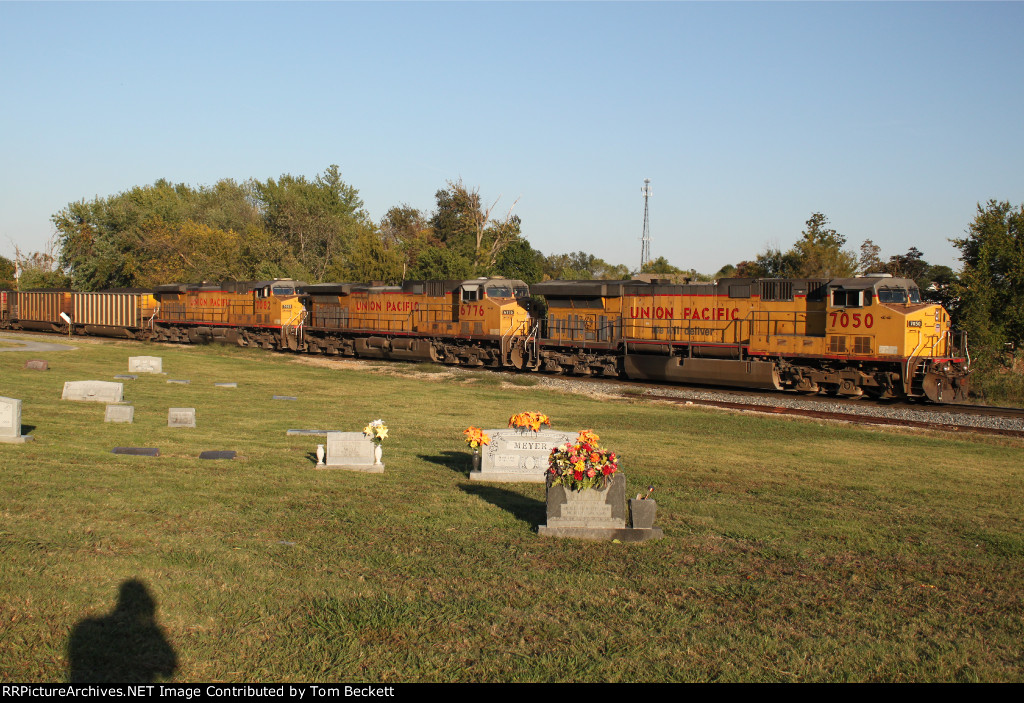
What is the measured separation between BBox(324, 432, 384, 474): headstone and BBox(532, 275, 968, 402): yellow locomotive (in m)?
17.9

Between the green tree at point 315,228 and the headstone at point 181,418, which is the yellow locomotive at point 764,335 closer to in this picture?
the headstone at point 181,418

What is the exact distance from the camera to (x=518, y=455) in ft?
41.0

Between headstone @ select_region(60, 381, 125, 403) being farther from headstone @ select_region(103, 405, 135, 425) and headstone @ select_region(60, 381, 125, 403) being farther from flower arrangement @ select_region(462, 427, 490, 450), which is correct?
flower arrangement @ select_region(462, 427, 490, 450)

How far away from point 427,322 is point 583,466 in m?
29.3

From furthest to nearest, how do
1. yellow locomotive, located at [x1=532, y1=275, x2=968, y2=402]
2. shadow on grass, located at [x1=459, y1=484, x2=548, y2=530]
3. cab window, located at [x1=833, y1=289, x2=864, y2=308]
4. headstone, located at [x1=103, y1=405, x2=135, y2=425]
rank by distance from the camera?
cab window, located at [x1=833, y1=289, x2=864, y2=308]
yellow locomotive, located at [x1=532, y1=275, x2=968, y2=402]
headstone, located at [x1=103, y1=405, x2=135, y2=425]
shadow on grass, located at [x1=459, y1=484, x2=548, y2=530]

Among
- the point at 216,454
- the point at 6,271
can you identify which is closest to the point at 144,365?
the point at 216,454

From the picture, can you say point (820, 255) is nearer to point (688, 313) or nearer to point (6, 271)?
point (688, 313)

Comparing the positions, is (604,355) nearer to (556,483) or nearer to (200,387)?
(200,387)

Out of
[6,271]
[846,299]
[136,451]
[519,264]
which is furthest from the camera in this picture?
[6,271]

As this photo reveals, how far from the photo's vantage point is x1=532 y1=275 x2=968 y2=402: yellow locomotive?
24.5m

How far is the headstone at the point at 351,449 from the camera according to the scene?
12625 mm

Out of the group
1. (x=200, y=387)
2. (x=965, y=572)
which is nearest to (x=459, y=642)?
(x=965, y=572)

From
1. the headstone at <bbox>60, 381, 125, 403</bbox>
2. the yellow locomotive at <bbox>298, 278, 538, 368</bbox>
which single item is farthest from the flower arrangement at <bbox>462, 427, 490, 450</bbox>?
the yellow locomotive at <bbox>298, 278, 538, 368</bbox>

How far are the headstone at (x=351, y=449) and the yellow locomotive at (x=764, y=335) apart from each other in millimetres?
17915
